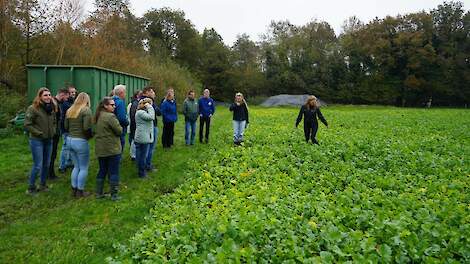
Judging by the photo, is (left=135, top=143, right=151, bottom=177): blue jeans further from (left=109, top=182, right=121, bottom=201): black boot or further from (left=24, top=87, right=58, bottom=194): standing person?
(left=24, top=87, right=58, bottom=194): standing person

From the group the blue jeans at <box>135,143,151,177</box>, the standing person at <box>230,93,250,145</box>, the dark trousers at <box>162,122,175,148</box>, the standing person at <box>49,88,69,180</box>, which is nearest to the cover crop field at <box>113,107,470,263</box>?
the blue jeans at <box>135,143,151,177</box>

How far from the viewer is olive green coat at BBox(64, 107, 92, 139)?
339 inches

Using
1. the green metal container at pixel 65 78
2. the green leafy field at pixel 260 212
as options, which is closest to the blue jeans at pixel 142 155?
the green leafy field at pixel 260 212

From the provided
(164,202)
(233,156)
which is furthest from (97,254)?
(233,156)

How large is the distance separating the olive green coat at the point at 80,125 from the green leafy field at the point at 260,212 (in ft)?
4.46

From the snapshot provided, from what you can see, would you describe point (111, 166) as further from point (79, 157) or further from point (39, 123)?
point (39, 123)

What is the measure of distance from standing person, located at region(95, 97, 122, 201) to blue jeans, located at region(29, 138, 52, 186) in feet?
4.16

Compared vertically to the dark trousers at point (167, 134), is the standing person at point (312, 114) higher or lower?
higher

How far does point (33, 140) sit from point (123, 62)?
1968 cm

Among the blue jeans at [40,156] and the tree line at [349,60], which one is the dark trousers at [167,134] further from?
the tree line at [349,60]

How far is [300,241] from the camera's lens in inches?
195

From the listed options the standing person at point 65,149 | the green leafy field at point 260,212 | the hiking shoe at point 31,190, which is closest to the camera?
the green leafy field at point 260,212

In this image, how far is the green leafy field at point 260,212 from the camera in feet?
16.0

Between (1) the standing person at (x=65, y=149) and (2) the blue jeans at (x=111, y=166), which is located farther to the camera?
(1) the standing person at (x=65, y=149)
